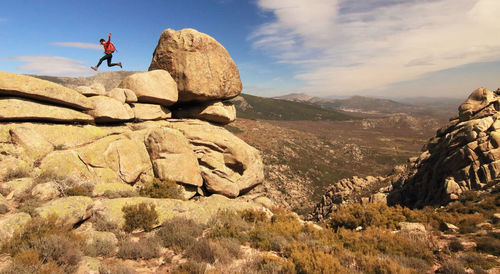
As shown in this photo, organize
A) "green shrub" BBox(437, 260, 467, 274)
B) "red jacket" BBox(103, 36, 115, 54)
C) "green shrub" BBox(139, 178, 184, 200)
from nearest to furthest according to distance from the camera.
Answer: "green shrub" BBox(437, 260, 467, 274), "green shrub" BBox(139, 178, 184, 200), "red jacket" BBox(103, 36, 115, 54)

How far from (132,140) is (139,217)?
777 cm

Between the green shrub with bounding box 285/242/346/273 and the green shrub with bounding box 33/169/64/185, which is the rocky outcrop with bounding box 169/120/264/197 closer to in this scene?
the green shrub with bounding box 33/169/64/185

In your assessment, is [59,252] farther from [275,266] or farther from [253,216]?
[253,216]

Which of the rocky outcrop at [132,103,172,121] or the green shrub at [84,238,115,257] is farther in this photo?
the rocky outcrop at [132,103,172,121]

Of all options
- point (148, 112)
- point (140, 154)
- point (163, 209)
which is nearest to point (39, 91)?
point (140, 154)

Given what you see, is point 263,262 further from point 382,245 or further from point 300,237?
point 382,245

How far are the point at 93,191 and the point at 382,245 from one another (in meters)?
14.0

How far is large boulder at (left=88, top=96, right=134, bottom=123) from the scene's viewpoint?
56.6 feet

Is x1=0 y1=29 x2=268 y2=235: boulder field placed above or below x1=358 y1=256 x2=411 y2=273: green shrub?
above

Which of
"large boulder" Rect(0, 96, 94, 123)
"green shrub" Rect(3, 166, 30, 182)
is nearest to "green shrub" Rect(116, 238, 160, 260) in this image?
"green shrub" Rect(3, 166, 30, 182)

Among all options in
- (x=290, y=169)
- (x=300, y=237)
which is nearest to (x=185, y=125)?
(x=300, y=237)

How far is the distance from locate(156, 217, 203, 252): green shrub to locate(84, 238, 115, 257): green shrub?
1.70 m

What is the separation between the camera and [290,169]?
73.7 m

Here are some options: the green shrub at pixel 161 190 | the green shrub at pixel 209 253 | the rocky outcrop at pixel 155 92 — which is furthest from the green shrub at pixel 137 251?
the rocky outcrop at pixel 155 92
